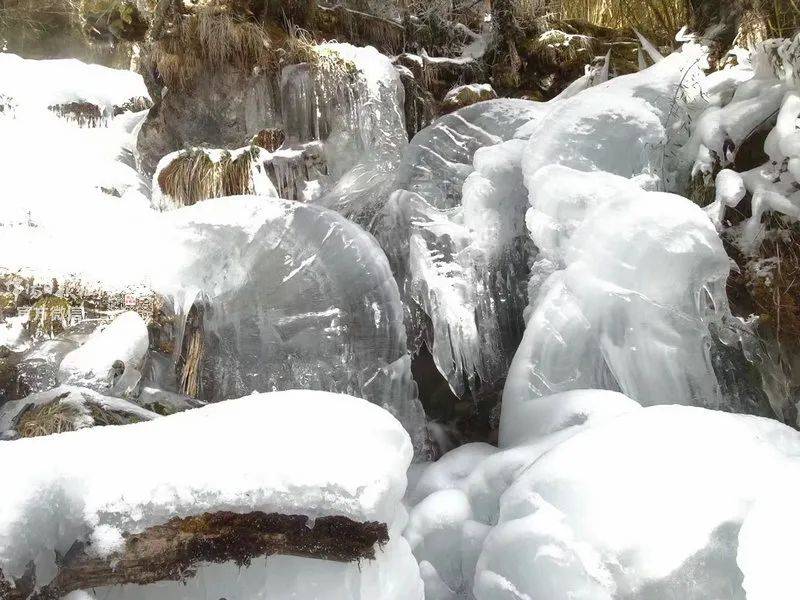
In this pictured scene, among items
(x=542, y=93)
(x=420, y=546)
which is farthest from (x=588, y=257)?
(x=542, y=93)

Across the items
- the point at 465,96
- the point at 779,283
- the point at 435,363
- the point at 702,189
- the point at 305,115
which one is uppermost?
the point at 465,96

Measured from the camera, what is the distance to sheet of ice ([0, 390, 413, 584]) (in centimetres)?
158

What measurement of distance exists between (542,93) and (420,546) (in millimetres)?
4524

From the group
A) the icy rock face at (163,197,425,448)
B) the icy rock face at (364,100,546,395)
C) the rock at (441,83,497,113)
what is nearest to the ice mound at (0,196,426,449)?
the icy rock face at (163,197,425,448)

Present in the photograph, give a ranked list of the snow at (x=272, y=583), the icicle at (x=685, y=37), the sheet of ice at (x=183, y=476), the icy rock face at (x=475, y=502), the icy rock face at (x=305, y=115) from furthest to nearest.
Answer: the icy rock face at (x=305, y=115)
the icicle at (x=685, y=37)
the icy rock face at (x=475, y=502)
the snow at (x=272, y=583)
the sheet of ice at (x=183, y=476)

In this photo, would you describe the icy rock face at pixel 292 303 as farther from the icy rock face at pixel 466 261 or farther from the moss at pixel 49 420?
the moss at pixel 49 420

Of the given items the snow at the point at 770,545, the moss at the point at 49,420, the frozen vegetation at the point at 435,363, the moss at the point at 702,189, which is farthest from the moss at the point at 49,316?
the moss at the point at 702,189

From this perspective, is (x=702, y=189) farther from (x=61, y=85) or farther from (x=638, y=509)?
(x=61, y=85)

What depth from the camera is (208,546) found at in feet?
5.48

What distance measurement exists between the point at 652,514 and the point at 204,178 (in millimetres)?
3862

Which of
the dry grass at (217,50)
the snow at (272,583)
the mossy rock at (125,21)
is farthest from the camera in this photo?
the mossy rock at (125,21)

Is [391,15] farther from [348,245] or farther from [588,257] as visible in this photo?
[588,257]

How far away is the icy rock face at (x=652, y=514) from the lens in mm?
1731

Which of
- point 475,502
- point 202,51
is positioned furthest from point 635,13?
point 475,502
